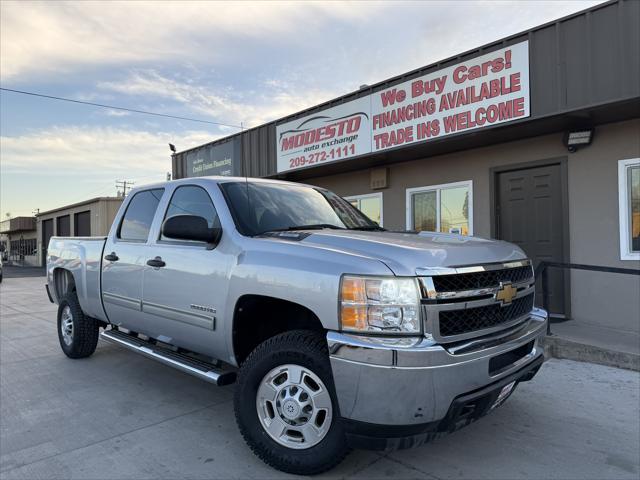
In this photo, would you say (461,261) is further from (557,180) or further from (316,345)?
(557,180)

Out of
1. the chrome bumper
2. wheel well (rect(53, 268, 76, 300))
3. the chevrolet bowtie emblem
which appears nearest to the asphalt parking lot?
the chrome bumper

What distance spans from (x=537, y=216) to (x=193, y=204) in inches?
221

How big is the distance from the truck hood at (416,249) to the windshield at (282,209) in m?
0.53

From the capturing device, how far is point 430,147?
25.9ft

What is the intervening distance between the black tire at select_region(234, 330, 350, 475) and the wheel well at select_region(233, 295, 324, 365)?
255mm

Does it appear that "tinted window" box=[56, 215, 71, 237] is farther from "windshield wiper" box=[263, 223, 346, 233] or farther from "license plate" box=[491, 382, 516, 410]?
"license plate" box=[491, 382, 516, 410]

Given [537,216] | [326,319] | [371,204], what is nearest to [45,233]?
[371,204]

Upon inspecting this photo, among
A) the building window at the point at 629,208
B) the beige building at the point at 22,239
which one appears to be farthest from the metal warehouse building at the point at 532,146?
the beige building at the point at 22,239

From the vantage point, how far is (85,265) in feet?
17.4

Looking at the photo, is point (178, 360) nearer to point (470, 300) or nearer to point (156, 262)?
point (156, 262)

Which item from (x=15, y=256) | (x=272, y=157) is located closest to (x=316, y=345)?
(x=272, y=157)

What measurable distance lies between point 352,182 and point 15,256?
56.8 metres

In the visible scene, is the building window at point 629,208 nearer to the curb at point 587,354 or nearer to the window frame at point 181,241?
the curb at point 587,354

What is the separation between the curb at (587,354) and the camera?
16.6ft
